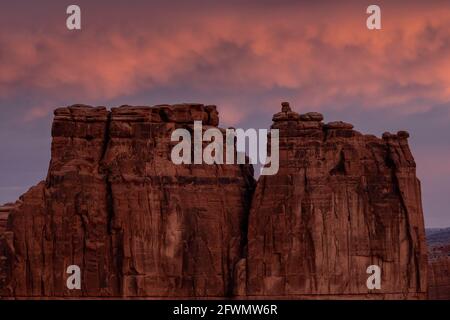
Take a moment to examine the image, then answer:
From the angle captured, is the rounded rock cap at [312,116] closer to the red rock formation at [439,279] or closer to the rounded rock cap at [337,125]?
the rounded rock cap at [337,125]

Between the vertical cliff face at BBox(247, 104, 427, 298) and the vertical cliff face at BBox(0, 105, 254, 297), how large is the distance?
84.6 inches

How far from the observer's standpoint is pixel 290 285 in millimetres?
94750

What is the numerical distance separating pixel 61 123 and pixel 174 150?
19.1ft

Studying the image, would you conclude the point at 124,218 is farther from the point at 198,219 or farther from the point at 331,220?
the point at 331,220

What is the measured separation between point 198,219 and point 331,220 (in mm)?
6630

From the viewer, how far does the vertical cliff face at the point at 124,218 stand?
95.2 m

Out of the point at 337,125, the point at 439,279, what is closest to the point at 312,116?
the point at 337,125

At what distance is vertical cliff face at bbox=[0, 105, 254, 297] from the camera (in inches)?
3750

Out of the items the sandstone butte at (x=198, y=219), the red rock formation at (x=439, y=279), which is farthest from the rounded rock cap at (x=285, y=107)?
the red rock formation at (x=439, y=279)

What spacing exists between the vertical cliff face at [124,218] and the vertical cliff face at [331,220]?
2.15 meters

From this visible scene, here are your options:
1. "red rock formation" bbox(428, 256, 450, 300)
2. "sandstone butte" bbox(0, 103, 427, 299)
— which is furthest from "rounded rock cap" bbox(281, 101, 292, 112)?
"red rock formation" bbox(428, 256, 450, 300)

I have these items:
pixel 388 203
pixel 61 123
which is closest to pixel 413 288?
pixel 388 203
